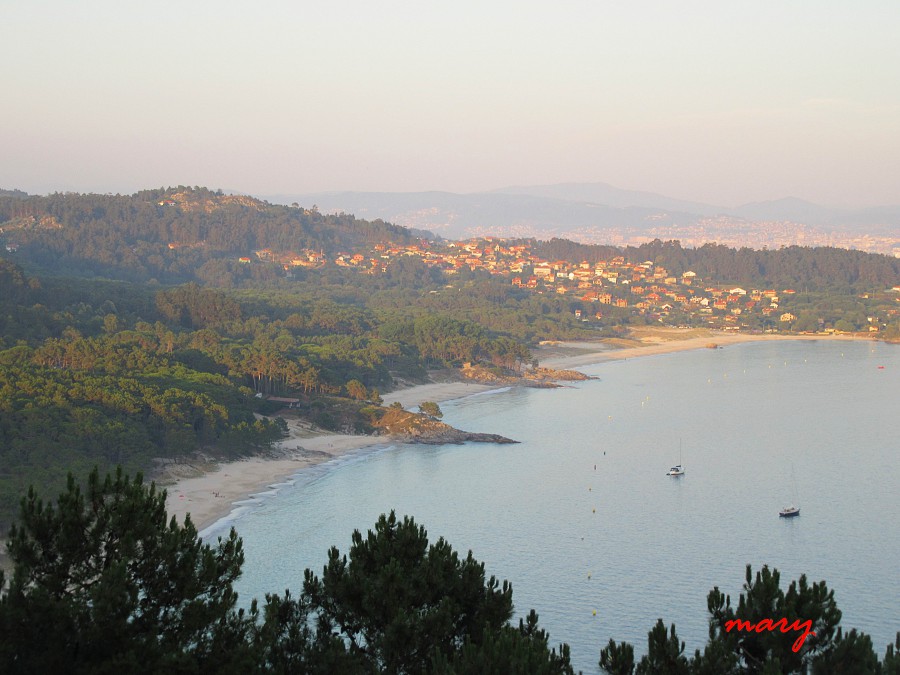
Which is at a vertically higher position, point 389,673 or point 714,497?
point 389,673

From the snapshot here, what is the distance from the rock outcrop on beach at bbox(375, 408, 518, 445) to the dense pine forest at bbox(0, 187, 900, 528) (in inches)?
38.0

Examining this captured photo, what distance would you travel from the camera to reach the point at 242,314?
50.9 meters

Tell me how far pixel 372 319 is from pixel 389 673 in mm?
49044

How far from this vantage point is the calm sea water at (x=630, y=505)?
18219 millimetres

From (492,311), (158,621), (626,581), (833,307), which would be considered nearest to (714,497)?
(626,581)

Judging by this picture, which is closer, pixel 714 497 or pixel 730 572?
pixel 730 572

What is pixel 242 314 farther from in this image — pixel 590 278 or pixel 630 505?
pixel 590 278

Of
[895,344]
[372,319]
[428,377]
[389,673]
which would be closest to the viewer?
[389,673]

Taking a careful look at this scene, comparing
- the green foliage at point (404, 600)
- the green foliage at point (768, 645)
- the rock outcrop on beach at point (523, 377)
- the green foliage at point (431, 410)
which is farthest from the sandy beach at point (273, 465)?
the green foliage at point (768, 645)

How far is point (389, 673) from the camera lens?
8766 millimetres

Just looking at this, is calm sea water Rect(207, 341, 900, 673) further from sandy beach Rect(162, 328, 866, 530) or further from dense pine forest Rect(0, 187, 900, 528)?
dense pine forest Rect(0, 187, 900, 528)

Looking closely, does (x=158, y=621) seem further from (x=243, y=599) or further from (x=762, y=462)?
(x=762, y=462)

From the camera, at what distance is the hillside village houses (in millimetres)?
82375

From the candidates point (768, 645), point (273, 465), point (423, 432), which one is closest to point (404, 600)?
point (768, 645)
